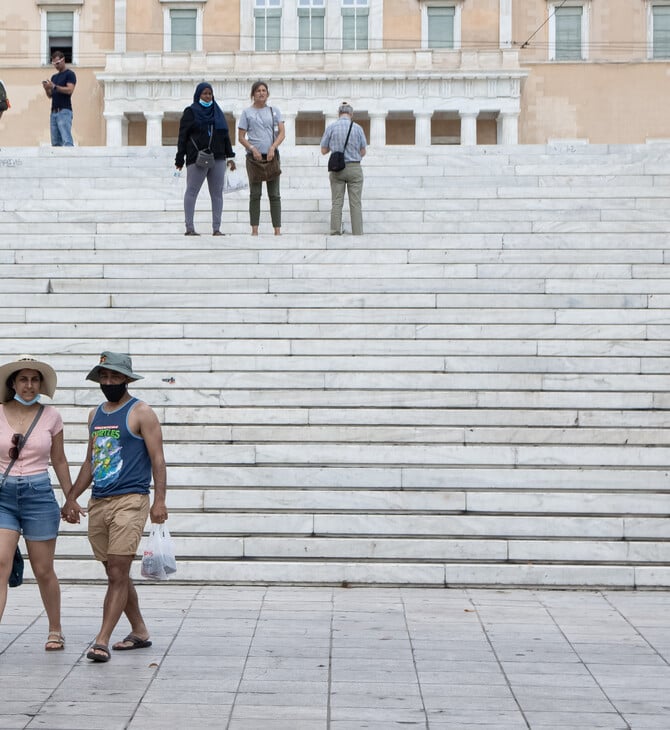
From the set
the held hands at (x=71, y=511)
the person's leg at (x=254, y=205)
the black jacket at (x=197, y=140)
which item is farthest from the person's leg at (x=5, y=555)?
the person's leg at (x=254, y=205)

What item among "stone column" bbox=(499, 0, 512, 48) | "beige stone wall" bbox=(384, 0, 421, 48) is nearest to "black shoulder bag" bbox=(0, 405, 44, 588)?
"beige stone wall" bbox=(384, 0, 421, 48)

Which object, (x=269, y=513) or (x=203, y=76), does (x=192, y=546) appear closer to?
(x=269, y=513)

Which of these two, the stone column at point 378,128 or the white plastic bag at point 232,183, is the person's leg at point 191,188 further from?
the stone column at point 378,128

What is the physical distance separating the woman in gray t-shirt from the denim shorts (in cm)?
851

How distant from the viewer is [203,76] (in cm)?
4038

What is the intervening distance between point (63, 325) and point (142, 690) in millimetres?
6900

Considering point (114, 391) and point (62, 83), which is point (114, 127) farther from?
point (114, 391)

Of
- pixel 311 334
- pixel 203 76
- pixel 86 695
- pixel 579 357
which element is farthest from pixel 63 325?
pixel 203 76

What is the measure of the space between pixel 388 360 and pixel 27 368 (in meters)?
5.20

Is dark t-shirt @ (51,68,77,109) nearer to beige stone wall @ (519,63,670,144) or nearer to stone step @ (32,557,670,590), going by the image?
stone step @ (32,557,670,590)

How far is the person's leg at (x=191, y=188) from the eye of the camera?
15.4 meters

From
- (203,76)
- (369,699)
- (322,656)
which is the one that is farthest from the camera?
(203,76)

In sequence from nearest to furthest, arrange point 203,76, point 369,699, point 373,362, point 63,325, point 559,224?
point 369,699 < point 373,362 < point 63,325 < point 559,224 < point 203,76

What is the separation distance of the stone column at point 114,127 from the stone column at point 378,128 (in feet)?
24.6
